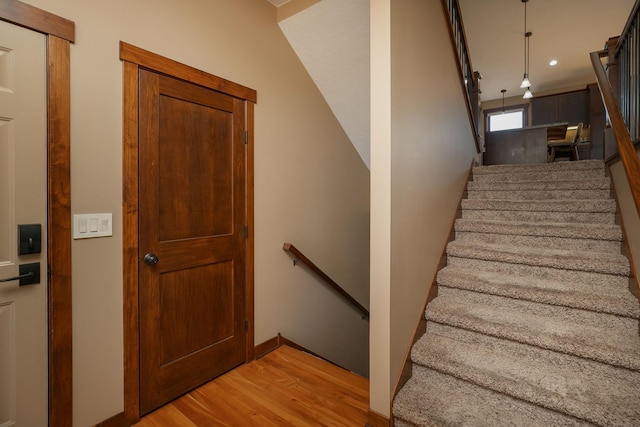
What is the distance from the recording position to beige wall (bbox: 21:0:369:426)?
4.78ft

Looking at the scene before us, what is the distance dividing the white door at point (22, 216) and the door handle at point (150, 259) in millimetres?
419

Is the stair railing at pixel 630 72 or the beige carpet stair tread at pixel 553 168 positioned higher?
the stair railing at pixel 630 72

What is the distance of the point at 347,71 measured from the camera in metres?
2.66

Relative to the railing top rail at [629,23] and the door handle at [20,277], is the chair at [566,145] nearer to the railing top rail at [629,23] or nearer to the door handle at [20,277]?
the railing top rail at [629,23]

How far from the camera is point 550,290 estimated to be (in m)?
1.88

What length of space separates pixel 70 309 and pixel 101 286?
149 millimetres

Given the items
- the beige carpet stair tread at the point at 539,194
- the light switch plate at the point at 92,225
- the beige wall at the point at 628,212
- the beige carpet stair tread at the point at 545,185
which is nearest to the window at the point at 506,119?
the beige carpet stair tread at the point at 545,185

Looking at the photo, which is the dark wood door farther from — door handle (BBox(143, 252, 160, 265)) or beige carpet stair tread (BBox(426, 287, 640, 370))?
beige carpet stair tread (BBox(426, 287, 640, 370))

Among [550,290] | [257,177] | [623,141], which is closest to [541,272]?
[550,290]

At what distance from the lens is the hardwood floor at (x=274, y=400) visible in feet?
5.36

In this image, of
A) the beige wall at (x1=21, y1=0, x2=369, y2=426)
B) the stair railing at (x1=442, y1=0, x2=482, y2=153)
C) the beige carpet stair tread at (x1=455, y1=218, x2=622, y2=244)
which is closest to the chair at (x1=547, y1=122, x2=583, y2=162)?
the stair railing at (x1=442, y1=0, x2=482, y2=153)

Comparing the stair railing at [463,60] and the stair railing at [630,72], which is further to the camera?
the stair railing at [463,60]

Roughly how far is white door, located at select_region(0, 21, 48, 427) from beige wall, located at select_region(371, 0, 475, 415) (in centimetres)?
152

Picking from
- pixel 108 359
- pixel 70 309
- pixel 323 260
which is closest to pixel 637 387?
pixel 323 260
